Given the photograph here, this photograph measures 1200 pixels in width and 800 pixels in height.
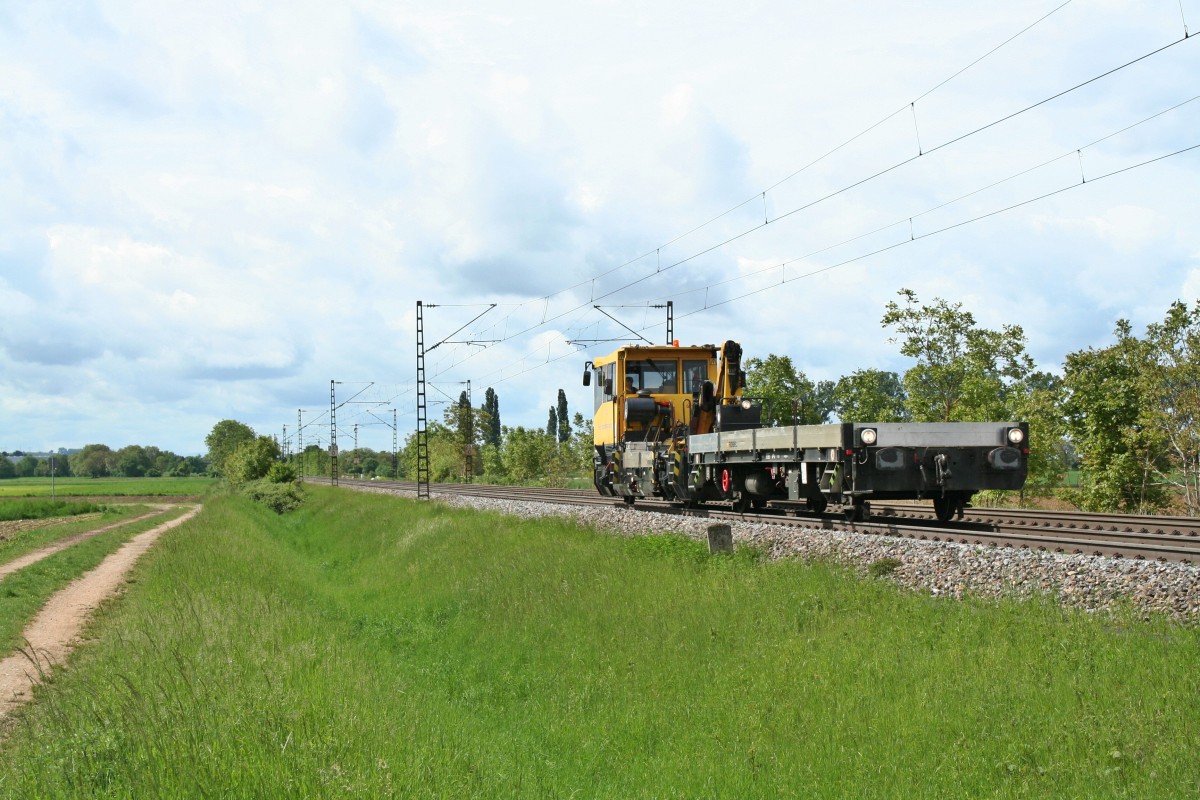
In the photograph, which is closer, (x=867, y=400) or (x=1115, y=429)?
(x=1115, y=429)

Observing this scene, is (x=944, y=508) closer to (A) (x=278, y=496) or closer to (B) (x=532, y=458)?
(A) (x=278, y=496)

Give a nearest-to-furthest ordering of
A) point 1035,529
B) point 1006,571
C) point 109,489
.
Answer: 1. point 1006,571
2. point 1035,529
3. point 109,489

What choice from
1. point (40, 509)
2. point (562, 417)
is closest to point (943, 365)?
point (40, 509)

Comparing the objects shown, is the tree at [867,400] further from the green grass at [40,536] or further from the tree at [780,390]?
the green grass at [40,536]

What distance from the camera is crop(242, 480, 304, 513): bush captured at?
62344 millimetres

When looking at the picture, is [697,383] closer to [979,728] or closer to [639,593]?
[639,593]

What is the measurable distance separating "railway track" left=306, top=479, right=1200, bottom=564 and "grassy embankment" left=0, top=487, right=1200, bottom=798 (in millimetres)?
2824

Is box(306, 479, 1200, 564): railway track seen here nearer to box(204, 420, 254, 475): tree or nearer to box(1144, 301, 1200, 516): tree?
box(1144, 301, 1200, 516): tree

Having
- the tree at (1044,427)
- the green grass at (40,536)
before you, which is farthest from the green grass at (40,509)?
the tree at (1044,427)

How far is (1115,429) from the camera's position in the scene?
2814cm

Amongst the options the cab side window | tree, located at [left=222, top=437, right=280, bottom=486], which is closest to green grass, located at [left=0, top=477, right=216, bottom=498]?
tree, located at [left=222, top=437, right=280, bottom=486]

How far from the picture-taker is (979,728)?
710cm

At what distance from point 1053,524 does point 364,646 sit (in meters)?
12.0

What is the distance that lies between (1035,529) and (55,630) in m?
14.8
